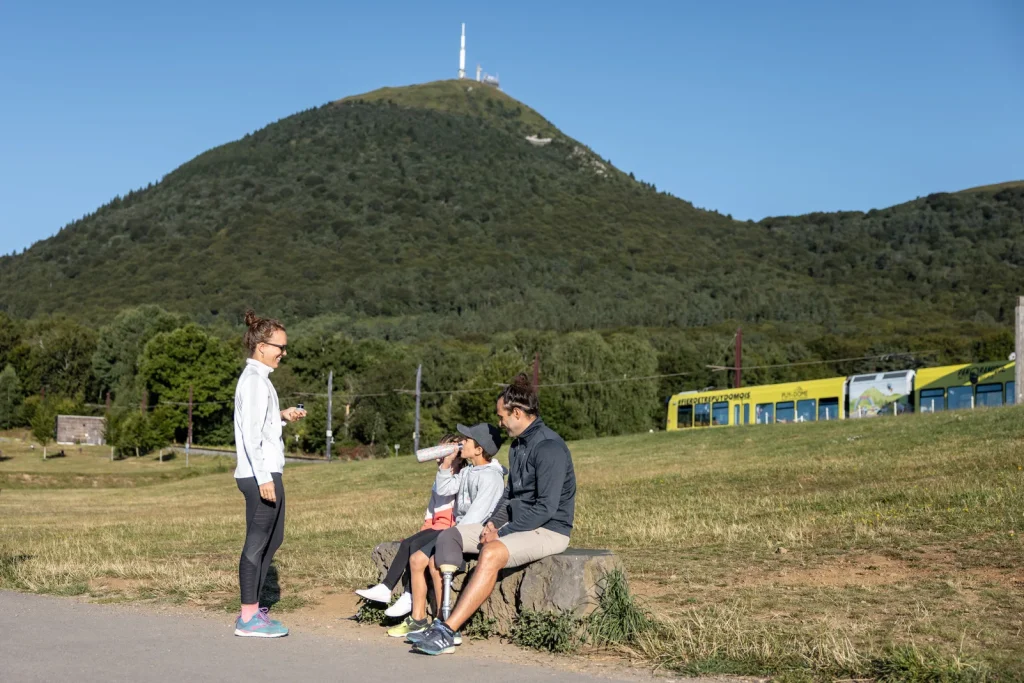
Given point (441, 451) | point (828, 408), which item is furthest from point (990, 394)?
point (441, 451)

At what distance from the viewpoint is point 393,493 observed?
108ft

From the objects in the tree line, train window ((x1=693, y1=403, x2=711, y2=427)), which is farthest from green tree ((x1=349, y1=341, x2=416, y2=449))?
train window ((x1=693, y1=403, x2=711, y2=427))

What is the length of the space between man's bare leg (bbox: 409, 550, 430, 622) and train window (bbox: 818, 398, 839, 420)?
42834 millimetres

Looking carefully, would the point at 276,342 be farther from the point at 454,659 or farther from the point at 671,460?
the point at 671,460

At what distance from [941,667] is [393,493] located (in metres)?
27.2

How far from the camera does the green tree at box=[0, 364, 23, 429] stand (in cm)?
11569

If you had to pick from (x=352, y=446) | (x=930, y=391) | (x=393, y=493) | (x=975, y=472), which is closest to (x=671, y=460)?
(x=393, y=493)

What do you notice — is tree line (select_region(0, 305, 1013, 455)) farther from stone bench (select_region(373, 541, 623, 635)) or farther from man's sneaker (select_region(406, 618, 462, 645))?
man's sneaker (select_region(406, 618, 462, 645))

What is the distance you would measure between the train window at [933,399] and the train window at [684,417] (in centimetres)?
1454

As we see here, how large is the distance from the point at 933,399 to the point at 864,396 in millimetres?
3084

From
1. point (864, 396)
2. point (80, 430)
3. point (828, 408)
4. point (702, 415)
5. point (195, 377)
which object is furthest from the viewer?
point (80, 430)

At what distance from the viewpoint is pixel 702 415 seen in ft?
188

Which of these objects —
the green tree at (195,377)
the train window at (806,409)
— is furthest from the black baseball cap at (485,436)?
the green tree at (195,377)

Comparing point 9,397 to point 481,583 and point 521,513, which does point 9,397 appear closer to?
point 521,513
